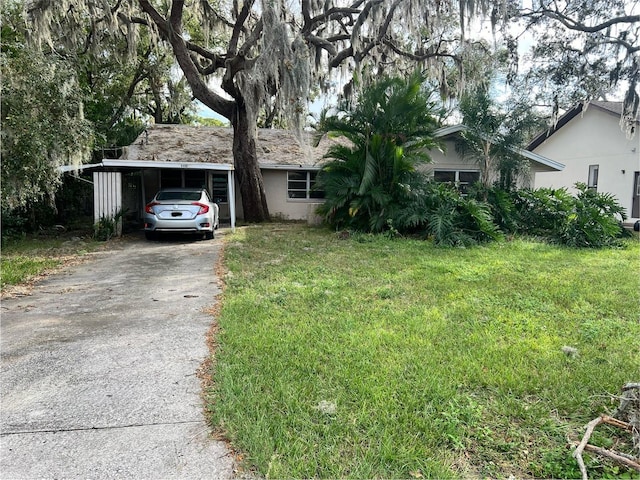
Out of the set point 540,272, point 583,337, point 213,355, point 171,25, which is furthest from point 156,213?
point 583,337

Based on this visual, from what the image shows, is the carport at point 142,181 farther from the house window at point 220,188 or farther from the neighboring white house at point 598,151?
the neighboring white house at point 598,151

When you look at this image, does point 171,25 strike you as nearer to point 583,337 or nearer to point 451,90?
point 451,90

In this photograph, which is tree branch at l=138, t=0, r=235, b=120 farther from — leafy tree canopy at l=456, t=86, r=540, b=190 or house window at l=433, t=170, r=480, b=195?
house window at l=433, t=170, r=480, b=195

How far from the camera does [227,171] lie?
15.7 metres

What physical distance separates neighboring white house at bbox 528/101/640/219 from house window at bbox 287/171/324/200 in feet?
34.1

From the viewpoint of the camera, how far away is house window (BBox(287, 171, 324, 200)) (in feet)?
55.1

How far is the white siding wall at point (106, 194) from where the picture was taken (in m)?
11.3

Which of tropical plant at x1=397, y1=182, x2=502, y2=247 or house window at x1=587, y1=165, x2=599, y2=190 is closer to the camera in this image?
tropical plant at x1=397, y1=182, x2=502, y2=247

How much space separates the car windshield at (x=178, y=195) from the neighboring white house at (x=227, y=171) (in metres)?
3.62

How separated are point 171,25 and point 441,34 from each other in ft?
28.1

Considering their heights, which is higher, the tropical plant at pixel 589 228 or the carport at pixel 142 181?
the carport at pixel 142 181

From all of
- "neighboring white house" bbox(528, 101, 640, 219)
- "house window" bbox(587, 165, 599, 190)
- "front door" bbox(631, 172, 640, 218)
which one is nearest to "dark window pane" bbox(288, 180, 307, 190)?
"neighboring white house" bbox(528, 101, 640, 219)

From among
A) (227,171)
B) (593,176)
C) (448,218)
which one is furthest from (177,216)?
(593,176)

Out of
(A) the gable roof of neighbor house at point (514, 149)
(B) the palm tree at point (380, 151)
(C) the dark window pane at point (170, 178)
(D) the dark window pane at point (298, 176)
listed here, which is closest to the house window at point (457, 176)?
(A) the gable roof of neighbor house at point (514, 149)
